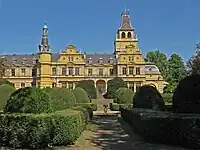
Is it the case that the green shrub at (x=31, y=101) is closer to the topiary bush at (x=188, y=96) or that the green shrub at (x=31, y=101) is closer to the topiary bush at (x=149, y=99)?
the topiary bush at (x=188, y=96)

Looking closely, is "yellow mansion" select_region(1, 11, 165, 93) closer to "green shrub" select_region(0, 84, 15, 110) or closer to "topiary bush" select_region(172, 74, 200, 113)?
"green shrub" select_region(0, 84, 15, 110)

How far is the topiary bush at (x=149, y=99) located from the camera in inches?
805

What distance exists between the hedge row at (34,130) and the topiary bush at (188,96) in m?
4.80

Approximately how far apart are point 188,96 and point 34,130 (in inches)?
253

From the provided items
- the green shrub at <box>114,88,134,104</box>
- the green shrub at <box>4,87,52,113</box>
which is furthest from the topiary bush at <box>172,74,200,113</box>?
the green shrub at <box>114,88,134,104</box>

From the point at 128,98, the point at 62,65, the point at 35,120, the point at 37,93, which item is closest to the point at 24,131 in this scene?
the point at 35,120

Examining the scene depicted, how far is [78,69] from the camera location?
7931cm

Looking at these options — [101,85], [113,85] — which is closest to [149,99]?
[113,85]

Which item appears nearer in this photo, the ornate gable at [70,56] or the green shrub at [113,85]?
the green shrub at [113,85]

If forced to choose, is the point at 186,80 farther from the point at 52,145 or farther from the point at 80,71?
the point at 80,71

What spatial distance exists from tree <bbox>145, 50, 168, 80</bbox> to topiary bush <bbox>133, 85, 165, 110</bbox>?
73700 mm

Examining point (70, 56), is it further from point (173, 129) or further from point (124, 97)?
point (173, 129)

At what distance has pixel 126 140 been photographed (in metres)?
14.5

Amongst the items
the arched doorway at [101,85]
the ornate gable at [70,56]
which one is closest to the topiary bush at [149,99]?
the arched doorway at [101,85]
